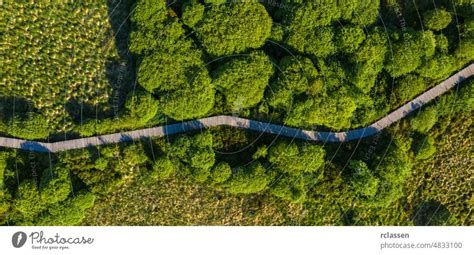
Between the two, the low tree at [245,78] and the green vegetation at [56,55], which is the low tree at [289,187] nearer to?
the low tree at [245,78]

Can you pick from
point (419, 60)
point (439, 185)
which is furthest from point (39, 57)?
point (439, 185)

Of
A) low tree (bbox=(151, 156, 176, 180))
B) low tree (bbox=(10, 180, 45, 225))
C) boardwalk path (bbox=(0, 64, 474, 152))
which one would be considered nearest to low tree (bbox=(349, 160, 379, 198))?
boardwalk path (bbox=(0, 64, 474, 152))

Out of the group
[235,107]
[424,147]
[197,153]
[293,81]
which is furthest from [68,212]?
[424,147]

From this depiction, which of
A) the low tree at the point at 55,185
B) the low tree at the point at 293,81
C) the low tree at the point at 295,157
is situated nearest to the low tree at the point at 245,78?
the low tree at the point at 293,81
